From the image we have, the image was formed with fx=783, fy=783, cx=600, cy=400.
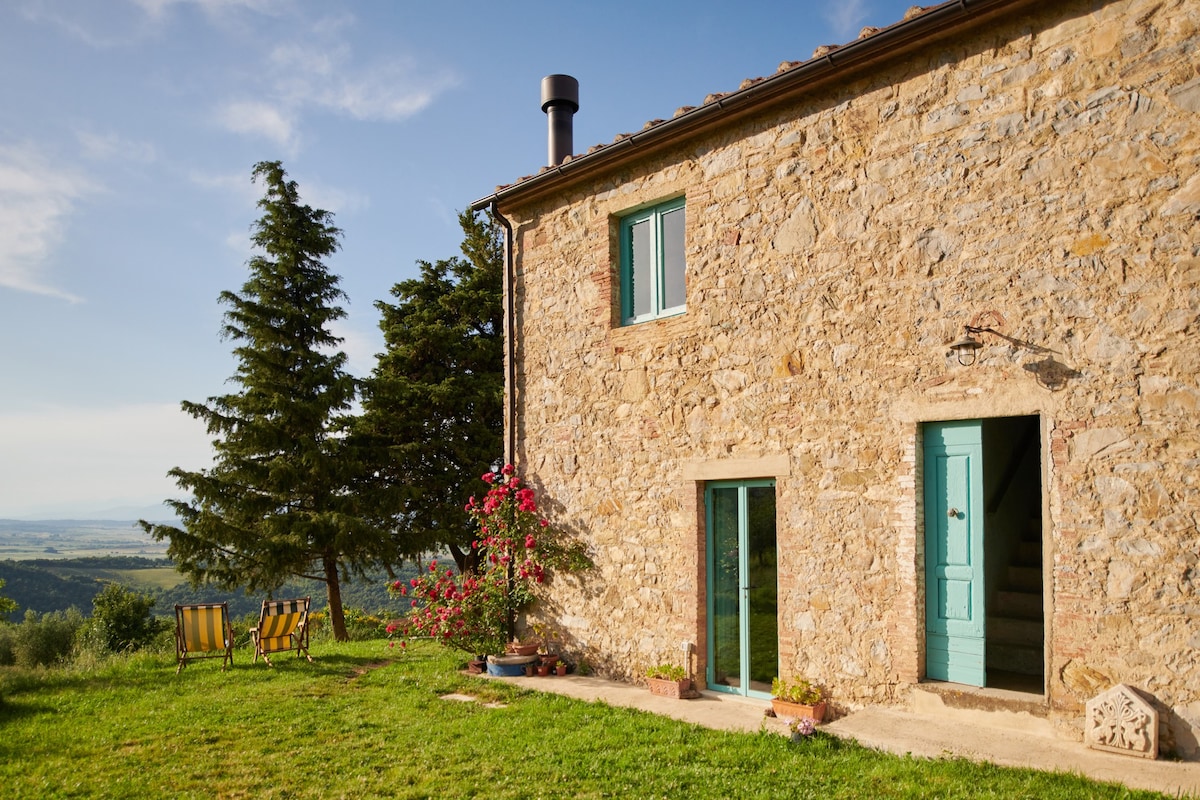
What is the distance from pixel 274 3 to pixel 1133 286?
778 centimetres

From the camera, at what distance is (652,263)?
26.4 feet

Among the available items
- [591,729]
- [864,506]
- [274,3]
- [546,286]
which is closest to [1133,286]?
[864,506]

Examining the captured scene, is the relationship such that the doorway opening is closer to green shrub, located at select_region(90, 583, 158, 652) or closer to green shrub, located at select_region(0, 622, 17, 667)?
green shrub, located at select_region(0, 622, 17, 667)

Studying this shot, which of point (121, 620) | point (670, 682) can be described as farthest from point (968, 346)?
point (121, 620)

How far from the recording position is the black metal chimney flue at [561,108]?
10.0 metres

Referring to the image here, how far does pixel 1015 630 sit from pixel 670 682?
3049mm

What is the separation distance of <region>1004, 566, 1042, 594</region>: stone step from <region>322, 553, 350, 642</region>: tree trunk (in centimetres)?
1184

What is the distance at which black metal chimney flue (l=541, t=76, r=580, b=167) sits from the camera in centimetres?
1003

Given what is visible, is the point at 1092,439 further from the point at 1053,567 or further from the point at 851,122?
the point at 851,122

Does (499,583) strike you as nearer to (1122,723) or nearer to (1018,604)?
(1018,604)

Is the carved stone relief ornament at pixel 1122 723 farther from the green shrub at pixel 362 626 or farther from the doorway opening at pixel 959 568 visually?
the green shrub at pixel 362 626

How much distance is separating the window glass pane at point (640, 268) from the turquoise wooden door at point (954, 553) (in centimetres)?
325

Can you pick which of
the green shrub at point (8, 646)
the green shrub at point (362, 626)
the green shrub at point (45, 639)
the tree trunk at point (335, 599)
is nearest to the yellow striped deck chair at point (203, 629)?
the green shrub at point (45, 639)

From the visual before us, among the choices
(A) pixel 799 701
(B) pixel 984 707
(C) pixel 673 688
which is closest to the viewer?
(B) pixel 984 707
